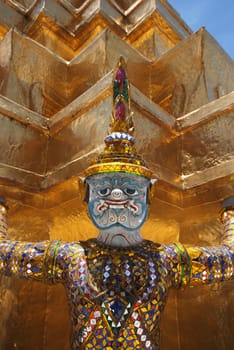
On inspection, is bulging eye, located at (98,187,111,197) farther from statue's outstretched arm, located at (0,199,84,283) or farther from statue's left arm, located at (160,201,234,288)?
statue's left arm, located at (160,201,234,288)

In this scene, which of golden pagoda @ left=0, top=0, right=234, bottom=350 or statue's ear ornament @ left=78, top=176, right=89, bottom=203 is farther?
golden pagoda @ left=0, top=0, right=234, bottom=350

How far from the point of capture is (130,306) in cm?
181

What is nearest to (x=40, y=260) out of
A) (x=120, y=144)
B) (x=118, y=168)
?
(x=118, y=168)

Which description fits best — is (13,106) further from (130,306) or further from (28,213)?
(130,306)

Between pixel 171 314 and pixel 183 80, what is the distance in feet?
7.99

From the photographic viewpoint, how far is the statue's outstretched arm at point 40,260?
2004mm

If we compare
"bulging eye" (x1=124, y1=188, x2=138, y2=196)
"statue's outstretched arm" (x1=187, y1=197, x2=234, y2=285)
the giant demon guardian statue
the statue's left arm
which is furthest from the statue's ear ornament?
"statue's outstretched arm" (x1=187, y1=197, x2=234, y2=285)

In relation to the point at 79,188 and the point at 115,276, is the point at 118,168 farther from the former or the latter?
the point at 115,276

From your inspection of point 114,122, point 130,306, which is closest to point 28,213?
point 114,122

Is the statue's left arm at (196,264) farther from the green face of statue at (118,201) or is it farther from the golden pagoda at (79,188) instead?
the golden pagoda at (79,188)

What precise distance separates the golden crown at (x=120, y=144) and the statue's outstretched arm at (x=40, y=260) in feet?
1.52

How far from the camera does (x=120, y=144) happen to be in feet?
7.02

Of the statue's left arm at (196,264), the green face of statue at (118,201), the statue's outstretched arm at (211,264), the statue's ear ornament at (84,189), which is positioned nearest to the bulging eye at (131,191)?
the green face of statue at (118,201)

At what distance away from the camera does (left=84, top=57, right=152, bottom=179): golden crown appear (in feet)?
6.59
